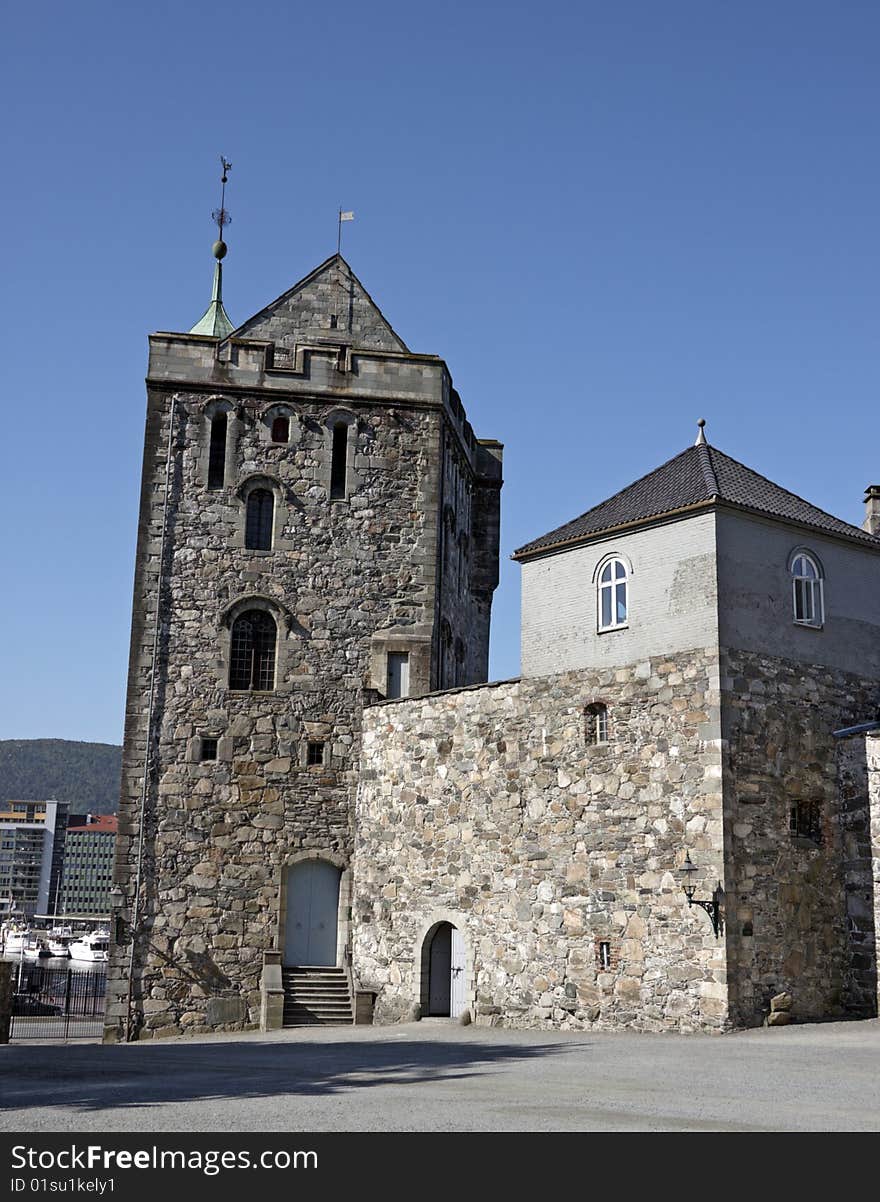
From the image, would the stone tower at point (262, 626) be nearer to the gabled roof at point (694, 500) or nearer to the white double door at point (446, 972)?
the white double door at point (446, 972)

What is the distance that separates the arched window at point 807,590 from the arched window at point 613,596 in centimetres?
290

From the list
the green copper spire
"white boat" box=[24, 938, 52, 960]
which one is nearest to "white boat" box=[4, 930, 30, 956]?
"white boat" box=[24, 938, 52, 960]

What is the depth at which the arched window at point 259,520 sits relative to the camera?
28594mm

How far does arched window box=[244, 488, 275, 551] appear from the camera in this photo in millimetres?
28594

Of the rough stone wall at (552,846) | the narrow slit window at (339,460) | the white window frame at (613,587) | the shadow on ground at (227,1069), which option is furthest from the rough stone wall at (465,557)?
the shadow on ground at (227,1069)

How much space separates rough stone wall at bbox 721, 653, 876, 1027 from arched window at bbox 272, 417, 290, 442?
12.7 m

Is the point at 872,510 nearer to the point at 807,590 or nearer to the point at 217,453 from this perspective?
the point at 807,590

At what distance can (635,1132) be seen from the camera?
367 inches

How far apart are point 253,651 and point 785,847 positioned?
12.6m

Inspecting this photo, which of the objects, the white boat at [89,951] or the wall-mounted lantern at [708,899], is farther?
the white boat at [89,951]

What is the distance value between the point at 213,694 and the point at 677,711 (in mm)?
11228

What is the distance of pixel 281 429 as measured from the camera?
29.1 m
